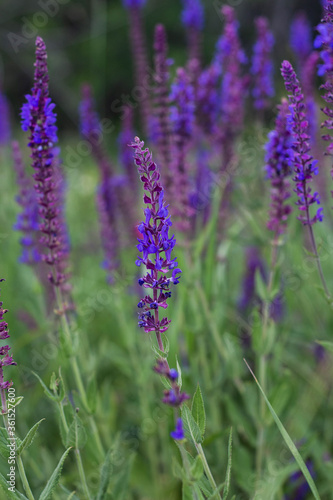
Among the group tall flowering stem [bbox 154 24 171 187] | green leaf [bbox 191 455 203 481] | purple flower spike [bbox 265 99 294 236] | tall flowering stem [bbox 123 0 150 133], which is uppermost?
tall flowering stem [bbox 123 0 150 133]

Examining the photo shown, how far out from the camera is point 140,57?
434 cm

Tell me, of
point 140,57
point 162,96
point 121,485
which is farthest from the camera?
point 140,57

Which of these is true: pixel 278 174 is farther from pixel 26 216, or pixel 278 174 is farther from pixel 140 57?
pixel 140 57

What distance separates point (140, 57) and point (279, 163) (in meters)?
2.16

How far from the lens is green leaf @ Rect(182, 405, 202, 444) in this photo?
6.08 ft

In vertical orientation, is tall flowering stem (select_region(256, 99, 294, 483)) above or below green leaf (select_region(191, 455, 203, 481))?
above

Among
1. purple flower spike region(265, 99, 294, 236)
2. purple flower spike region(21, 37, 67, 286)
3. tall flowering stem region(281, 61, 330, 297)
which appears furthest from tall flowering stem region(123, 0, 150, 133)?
tall flowering stem region(281, 61, 330, 297)

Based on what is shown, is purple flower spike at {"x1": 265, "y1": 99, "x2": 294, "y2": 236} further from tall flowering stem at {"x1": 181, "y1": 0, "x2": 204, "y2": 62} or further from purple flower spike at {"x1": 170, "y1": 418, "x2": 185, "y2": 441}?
tall flowering stem at {"x1": 181, "y1": 0, "x2": 204, "y2": 62}

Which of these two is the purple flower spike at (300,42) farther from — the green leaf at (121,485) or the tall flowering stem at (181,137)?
the green leaf at (121,485)

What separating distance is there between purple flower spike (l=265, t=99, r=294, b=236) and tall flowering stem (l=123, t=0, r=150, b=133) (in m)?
1.39

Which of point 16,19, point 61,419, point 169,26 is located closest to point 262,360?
point 61,419

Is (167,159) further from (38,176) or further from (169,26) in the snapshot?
(169,26)

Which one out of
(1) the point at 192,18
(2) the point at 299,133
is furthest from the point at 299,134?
(1) the point at 192,18

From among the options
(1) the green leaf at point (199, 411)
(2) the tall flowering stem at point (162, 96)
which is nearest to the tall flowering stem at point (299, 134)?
(1) the green leaf at point (199, 411)
